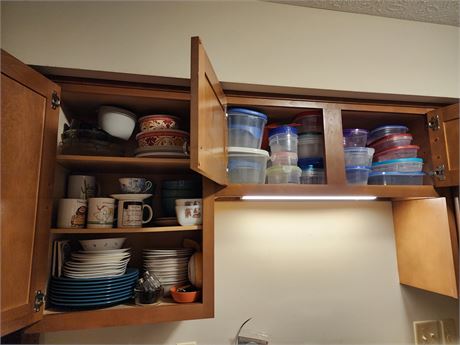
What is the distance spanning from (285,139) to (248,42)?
15.4 inches

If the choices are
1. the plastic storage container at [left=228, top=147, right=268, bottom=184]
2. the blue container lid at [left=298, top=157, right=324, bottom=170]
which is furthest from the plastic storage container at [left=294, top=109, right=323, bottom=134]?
the plastic storage container at [left=228, top=147, right=268, bottom=184]

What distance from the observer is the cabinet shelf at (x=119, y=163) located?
0.84 metres

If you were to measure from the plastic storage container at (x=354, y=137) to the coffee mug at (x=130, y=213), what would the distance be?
2.83ft

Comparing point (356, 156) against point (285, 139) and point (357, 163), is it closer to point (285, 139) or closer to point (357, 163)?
point (357, 163)

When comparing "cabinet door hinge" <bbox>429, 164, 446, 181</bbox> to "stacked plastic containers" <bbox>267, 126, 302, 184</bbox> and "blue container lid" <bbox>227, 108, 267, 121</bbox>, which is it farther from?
"blue container lid" <bbox>227, 108, 267, 121</bbox>

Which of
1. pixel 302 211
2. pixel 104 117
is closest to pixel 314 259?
pixel 302 211

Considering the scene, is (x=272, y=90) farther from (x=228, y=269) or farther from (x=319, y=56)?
(x=228, y=269)

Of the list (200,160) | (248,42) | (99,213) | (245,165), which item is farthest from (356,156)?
(99,213)

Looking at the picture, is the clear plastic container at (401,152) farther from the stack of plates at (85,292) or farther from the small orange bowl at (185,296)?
the stack of plates at (85,292)

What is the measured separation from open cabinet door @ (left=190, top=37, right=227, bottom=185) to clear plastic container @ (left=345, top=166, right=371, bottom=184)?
20.5 inches

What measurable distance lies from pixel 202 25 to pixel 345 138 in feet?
2.40

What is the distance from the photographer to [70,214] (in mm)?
844

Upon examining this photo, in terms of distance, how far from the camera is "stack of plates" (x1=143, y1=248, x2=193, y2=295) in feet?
3.03

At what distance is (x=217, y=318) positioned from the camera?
1.10 meters
